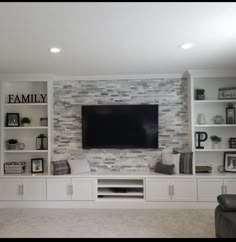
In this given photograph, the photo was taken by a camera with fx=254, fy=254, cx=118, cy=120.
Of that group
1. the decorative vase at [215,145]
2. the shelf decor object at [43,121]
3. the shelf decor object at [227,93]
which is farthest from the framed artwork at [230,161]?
the shelf decor object at [43,121]

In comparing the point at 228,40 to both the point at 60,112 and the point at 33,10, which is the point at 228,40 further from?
the point at 60,112

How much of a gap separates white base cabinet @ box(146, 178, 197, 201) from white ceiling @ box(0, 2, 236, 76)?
1.97 m

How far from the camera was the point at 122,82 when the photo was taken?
4977 millimetres

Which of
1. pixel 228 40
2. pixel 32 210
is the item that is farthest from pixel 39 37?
pixel 32 210

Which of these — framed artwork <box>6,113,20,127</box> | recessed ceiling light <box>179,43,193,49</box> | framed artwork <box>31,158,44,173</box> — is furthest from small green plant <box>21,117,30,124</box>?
recessed ceiling light <box>179,43,193,49</box>

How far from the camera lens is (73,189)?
4.48m

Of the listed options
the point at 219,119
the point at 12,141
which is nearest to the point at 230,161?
the point at 219,119

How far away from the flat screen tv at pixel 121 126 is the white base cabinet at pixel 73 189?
0.71m

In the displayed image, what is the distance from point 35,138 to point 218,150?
3.48m

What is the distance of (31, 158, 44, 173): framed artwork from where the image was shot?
16.0 feet

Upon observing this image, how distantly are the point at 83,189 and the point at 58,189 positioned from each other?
0.44m

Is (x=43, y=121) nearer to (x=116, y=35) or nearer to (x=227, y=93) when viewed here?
(x=116, y=35)

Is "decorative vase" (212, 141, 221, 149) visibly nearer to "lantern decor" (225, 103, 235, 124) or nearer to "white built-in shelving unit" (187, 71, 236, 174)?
"white built-in shelving unit" (187, 71, 236, 174)

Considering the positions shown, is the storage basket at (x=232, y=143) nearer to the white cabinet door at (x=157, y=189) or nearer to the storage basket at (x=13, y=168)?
the white cabinet door at (x=157, y=189)
